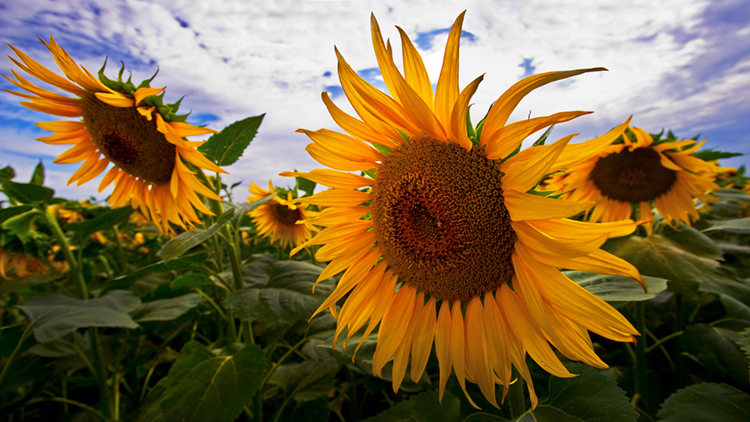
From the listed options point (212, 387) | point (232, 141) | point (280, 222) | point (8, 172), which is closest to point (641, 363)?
point (212, 387)

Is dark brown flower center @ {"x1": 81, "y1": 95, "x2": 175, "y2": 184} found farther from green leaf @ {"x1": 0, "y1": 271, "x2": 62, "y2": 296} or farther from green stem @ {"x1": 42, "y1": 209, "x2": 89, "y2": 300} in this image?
green leaf @ {"x1": 0, "y1": 271, "x2": 62, "y2": 296}

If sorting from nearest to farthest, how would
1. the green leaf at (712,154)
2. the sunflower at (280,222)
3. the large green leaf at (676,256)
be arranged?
the large green leaf at (676,256), the green leaf at (712,154), the sunflower at (280,222)

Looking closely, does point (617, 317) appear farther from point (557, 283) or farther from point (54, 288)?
point (54, 288)

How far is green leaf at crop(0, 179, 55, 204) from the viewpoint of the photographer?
1980mm

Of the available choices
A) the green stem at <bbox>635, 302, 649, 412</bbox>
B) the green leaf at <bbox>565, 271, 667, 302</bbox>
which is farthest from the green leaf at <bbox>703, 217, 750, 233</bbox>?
the green stem at <bbox>635, 302, 649, 412</bbox>

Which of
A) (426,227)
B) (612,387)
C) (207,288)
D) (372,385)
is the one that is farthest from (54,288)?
(612,387)

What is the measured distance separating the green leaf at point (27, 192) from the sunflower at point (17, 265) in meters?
0.73

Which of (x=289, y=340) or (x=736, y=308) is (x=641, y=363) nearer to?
(x=736, y=308)

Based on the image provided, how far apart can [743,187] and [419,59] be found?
5.33m

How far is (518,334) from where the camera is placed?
88cm

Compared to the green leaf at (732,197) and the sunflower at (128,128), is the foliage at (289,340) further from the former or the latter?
the sunflower at (128,128)

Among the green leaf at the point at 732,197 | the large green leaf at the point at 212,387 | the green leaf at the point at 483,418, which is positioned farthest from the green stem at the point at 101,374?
the green leaf at the point at 732,197

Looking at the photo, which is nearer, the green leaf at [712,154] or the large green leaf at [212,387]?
the large green leaf at [212,387]

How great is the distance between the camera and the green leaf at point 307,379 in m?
1.78
